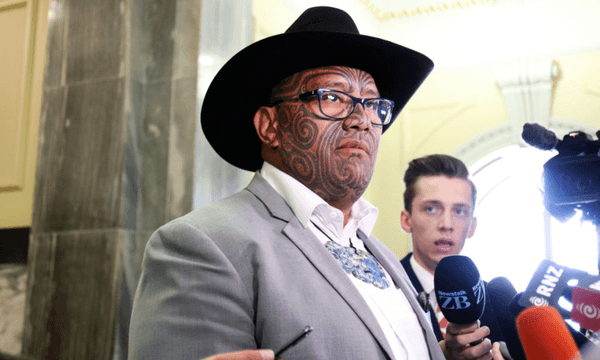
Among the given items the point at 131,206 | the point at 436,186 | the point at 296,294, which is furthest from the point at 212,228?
the point at 436,186

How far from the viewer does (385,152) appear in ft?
23.4

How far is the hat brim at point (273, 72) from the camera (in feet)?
5.24

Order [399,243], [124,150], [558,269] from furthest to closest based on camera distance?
[399,243] < [124,150] < [558,269]

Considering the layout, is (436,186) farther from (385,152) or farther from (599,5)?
(599,5)

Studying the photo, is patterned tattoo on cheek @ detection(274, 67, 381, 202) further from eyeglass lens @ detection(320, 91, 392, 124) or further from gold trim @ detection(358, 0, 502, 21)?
gold trim @ detection(358, 0, 502, 21)

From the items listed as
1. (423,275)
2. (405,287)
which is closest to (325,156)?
(405,287)

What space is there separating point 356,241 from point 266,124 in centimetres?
44

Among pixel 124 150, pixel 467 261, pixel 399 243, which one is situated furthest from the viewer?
pixel 399 243

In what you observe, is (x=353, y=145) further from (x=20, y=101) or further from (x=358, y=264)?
(x=20, y=101)

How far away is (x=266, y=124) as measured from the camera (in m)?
1.67

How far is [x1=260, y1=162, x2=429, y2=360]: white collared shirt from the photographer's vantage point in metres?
1.39

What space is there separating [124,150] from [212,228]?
73.4 inches

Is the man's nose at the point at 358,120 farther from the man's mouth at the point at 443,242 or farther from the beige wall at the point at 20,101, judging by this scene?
the beige wall at the point at 20,101

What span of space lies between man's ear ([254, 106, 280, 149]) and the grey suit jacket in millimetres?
344
